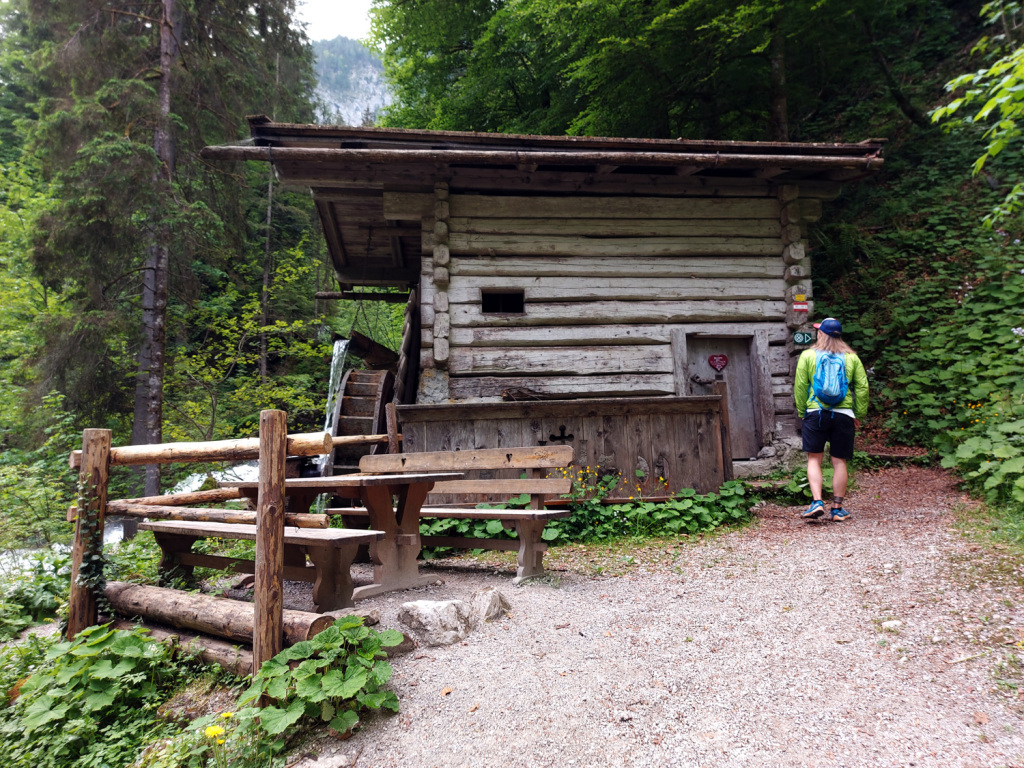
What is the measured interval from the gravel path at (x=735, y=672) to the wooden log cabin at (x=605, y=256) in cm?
379

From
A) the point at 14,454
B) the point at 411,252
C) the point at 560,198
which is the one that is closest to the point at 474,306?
the point at 560,198

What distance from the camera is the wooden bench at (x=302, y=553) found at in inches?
131

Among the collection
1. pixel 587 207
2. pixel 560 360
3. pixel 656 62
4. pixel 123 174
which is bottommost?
pixel 560 360

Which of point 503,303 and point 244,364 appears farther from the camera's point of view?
point 244,364

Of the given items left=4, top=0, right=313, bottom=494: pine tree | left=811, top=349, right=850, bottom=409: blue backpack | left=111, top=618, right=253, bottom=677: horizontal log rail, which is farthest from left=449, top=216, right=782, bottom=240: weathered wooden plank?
left=111, top=618, right=253, bottom=677: horizontal log rail

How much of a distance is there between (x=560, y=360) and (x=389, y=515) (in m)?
4.30

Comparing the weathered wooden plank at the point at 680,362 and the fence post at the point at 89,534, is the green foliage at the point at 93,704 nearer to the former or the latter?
the fence post at the point at 89,534

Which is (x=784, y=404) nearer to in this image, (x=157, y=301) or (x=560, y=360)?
(x=560, y=360)

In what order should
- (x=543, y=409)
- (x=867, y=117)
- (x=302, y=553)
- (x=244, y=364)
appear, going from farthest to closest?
(x=244, y=364) → (x=867, y=117) → (x=543, y=409) → (x=302, y=553)

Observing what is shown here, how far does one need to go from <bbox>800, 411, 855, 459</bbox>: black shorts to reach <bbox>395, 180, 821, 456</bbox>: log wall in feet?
7.91

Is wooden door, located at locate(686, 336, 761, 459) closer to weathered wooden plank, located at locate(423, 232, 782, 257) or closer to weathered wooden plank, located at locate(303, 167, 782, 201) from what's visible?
weathered wooden plank, located at locate(423, 232, 782, 257)

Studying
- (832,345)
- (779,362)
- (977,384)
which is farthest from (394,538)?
(977,384)

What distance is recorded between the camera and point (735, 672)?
295cm

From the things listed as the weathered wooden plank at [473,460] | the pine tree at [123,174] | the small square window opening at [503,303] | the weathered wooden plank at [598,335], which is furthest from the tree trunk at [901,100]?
the pine tree at [123,174]
